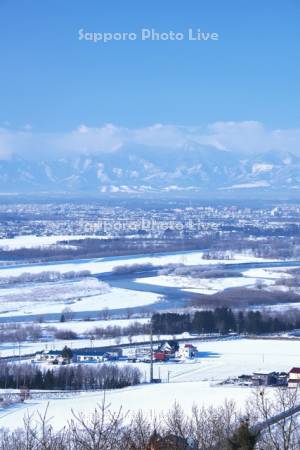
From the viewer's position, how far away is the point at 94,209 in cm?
4888

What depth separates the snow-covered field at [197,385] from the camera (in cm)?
723

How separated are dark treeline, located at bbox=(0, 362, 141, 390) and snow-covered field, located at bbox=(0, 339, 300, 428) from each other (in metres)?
0.44

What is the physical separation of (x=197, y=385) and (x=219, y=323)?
4796mm

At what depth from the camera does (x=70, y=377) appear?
363 inches

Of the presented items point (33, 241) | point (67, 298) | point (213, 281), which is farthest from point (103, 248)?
point (67, 298)

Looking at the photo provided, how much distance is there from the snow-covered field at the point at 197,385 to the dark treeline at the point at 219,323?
84 cm

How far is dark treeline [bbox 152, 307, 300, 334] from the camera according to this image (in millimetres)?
12969

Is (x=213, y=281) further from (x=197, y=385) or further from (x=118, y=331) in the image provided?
(x=197, y=385)

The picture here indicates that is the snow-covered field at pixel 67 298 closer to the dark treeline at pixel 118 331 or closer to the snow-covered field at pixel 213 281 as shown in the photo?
the snow-covered field at pixel 213 281

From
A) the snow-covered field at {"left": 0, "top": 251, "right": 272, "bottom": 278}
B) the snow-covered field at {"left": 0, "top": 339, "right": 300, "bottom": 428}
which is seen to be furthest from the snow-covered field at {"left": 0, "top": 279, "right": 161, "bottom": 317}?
the snow-covered field at {"left": 0, "top": 339, "right": 300, "bottom": 428}

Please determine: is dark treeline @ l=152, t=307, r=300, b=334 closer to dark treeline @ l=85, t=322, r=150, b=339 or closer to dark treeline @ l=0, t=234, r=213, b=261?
dark treeline @ l=85, t=322, r=150, b=339

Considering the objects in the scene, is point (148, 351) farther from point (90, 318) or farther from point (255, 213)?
point (255, 213)

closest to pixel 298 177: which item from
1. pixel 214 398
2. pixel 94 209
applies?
pixel 94 209

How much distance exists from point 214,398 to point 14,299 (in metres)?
8.71
